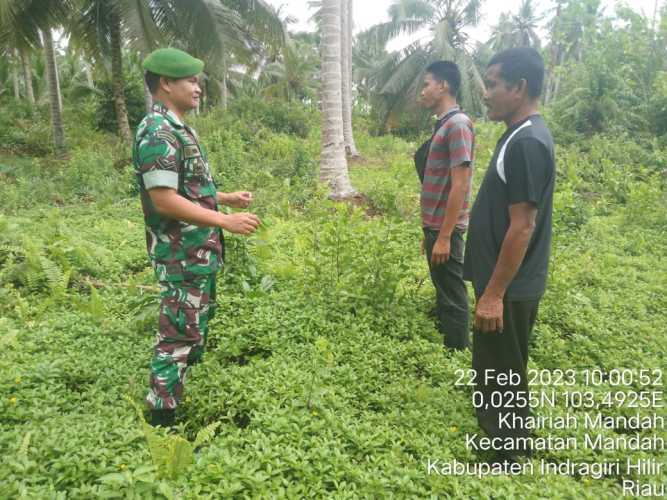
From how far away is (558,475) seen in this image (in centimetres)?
241

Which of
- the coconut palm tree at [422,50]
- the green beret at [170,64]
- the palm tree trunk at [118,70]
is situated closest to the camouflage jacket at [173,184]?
the green beret at [170,64]

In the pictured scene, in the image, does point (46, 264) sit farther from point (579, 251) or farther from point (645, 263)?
point (645, 263)

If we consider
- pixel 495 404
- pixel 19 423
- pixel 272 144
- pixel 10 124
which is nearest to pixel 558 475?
pixel 495 404

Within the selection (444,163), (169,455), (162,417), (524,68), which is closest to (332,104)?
(444,163)

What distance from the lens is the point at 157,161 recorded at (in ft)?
7.50

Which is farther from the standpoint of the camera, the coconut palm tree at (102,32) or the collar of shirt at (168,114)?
the coconut palm tree at (102,32)

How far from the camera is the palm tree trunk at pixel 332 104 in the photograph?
23.7ft

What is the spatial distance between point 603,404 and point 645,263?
12.7ft

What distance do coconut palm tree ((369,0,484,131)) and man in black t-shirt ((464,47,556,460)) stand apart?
726 inches

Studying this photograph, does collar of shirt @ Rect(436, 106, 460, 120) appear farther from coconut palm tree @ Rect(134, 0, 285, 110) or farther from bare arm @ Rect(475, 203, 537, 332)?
coconut palm tree @ Rect(134, 0, 285, 110)

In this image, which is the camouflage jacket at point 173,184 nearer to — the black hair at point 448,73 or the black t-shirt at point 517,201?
the black t-shirt at point 517,201

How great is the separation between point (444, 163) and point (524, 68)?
3.56 feet

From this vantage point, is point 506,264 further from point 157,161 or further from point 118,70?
point 118,70

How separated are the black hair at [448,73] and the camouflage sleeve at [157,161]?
2029mm
